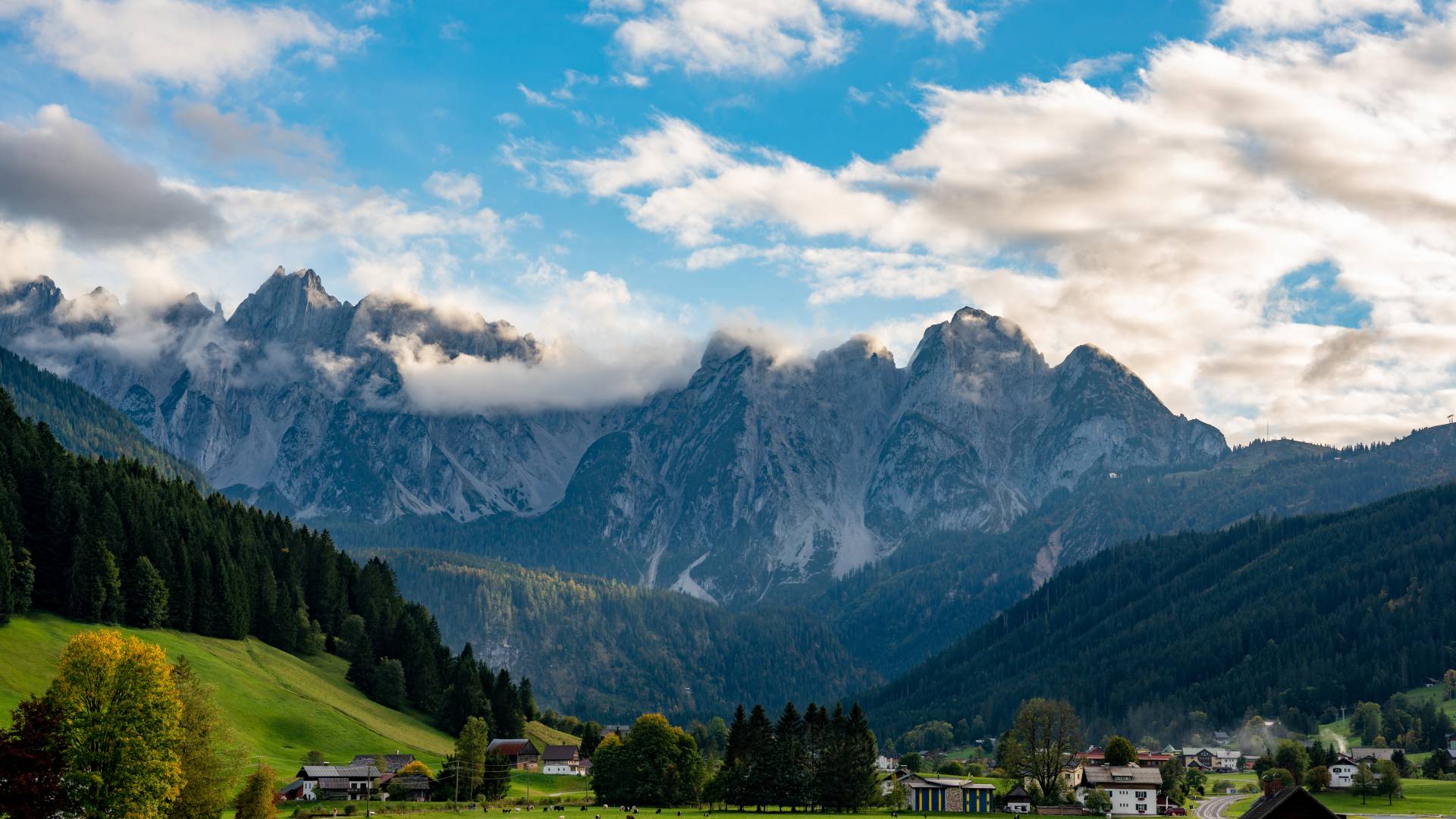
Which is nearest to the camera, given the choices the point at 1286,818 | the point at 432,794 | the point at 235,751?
the point at 1286,818

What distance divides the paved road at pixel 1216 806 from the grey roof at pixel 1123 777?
556cm

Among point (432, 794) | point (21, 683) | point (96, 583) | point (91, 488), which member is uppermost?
point (91, 488)

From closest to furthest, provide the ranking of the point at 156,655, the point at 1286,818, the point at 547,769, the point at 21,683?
the point at 1286,818 → the point at 156,655 → the point at 21,683 → the point at 547,769

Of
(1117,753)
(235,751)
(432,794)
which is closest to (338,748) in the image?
(432,794)

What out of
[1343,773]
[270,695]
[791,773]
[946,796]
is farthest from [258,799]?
[1343,773]

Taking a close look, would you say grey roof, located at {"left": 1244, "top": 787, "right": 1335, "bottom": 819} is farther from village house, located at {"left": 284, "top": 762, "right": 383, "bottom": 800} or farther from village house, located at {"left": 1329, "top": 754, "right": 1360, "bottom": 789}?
village house, located at {"left": 1329, "top": 754, "right": 1360, "bottom": 789}

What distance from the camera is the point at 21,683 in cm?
13900

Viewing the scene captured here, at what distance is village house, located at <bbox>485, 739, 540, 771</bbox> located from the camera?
194 m

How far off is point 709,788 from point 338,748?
4318cm

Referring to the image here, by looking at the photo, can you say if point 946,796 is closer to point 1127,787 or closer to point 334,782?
point 1127,787

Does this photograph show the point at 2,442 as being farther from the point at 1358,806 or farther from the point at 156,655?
the point at 1358,806

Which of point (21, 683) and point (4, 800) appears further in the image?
point (21, 683)

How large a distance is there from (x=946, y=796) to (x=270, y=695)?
80673 mm

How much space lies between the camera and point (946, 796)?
553 ft
